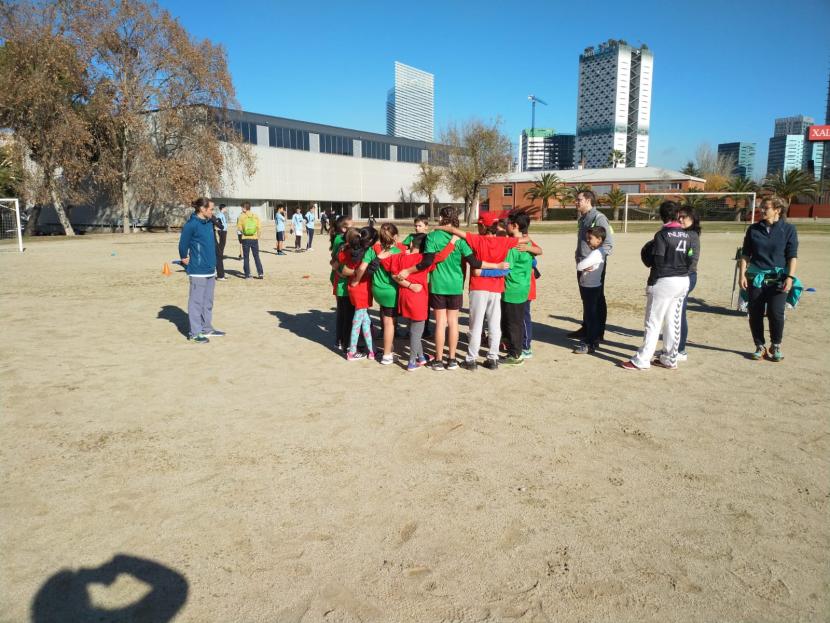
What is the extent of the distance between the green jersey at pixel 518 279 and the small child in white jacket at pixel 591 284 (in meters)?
0.93

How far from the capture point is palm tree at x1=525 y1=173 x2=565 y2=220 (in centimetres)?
6706

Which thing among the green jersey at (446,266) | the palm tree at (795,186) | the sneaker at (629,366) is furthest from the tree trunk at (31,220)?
the palm tree at (795,186)

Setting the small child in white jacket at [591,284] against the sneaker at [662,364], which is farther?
the small child in white jacket at [591,284]

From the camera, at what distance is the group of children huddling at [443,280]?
246 inches

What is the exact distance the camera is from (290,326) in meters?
9.09

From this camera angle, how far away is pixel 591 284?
23.9ft

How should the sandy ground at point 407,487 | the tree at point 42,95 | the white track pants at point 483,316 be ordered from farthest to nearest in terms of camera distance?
the tree at point 42,95, the white track pants at point 483,316, the sandy ground at point 407,487

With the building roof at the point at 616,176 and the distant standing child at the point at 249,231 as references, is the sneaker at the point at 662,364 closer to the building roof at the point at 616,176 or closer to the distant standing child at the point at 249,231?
the distant standing child at the point at 249,231

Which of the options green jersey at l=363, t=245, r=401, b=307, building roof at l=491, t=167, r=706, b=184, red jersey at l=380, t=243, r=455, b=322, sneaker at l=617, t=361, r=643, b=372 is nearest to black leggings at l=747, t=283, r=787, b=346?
sneaker at l=617, t=361, r=643, b=372

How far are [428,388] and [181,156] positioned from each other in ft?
126

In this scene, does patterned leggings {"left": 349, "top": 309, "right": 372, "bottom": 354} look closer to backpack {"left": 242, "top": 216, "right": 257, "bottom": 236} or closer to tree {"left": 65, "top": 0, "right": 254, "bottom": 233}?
backpack {"left": 242, "top": 216, "right": 257, "bottom": 236}

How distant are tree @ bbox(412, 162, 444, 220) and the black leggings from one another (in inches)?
2391

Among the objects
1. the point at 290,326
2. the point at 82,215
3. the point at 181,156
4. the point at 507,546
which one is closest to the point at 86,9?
the point at 181,156

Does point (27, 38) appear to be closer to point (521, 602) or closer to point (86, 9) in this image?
point (86, 9)
